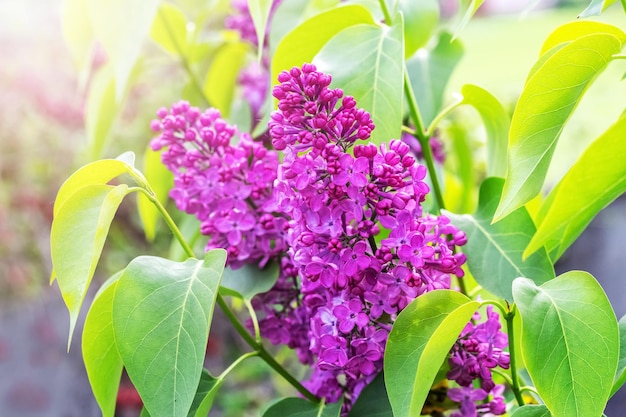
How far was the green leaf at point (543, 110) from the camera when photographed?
0.42 meters

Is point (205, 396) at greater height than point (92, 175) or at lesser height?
lesser

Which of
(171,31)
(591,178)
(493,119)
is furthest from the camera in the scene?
(171,31)

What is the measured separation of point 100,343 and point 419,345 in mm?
225

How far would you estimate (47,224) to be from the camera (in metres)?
2.26

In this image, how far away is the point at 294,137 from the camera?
0.48 metres

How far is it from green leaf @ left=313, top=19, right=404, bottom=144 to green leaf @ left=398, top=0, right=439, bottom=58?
0.22m

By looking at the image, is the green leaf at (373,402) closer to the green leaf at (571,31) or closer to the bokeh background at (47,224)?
the green leaf at (571,31)

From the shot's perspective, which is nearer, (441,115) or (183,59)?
(441,115)

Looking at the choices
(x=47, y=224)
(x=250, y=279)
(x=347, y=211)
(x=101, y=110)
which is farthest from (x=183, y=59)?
(x=47, y=224)

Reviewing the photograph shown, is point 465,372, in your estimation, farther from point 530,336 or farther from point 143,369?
point 143,369

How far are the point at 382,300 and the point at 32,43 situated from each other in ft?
6.84

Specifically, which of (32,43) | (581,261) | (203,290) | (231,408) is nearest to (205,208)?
(203,290)

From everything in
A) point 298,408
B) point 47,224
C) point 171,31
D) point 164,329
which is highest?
Answer: point 171,31

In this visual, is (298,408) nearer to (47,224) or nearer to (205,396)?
(205,396)
